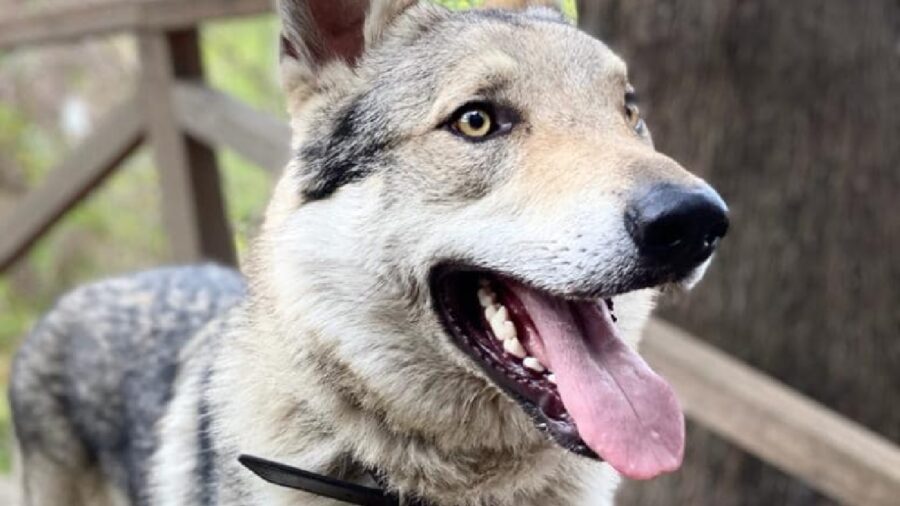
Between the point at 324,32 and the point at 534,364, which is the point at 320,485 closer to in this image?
the point at 534,364

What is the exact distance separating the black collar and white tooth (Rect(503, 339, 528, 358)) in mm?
421

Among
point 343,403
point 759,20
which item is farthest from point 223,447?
point 759,20

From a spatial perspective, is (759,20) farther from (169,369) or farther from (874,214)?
(169,369)

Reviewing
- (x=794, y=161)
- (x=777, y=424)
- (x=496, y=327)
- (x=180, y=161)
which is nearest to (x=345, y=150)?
(x=496, y=327)

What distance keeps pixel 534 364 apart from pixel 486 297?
0.22 metres

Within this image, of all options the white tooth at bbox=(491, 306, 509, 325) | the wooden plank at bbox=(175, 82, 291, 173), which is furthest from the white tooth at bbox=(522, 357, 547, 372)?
the wooden plank at bbox=(175, 82, 291, 173)

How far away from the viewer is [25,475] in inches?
158

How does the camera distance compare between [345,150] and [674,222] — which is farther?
[345,150]

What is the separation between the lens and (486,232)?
2549mm

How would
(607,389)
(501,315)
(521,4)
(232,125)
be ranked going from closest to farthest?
(607,389), (501,315), (521,4), (232,125)

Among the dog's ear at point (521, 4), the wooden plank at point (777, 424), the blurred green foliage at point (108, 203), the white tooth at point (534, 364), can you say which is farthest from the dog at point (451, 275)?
the blurred green foliage at point (108, 203)

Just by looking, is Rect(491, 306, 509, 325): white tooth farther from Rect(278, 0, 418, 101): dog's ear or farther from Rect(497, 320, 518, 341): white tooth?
Rect(278, 0, 418, 101): dog's ear

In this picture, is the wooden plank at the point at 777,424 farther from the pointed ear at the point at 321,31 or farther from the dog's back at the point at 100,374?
the pointed ear at the point at 321,31

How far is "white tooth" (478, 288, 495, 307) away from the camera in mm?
2678
